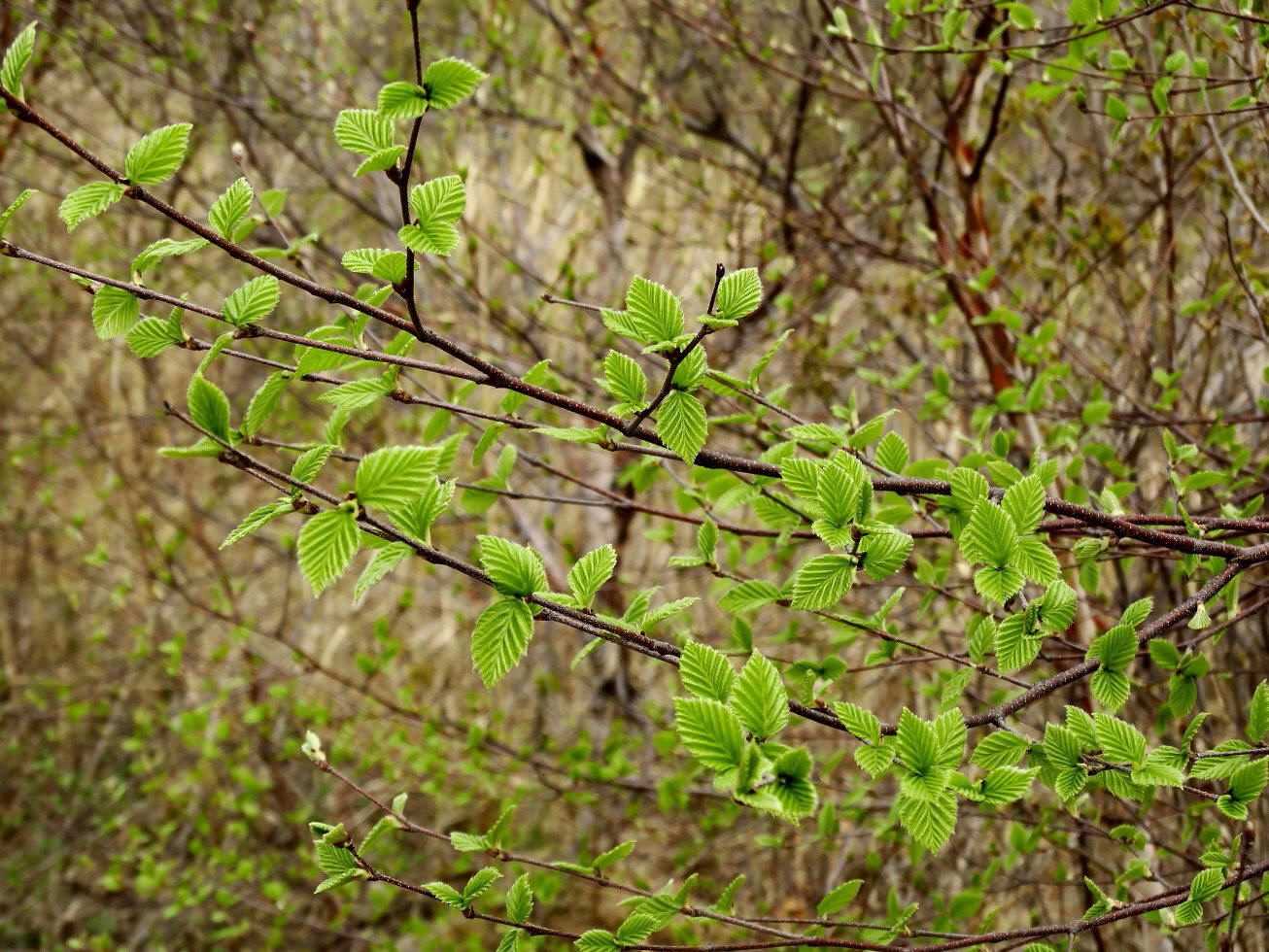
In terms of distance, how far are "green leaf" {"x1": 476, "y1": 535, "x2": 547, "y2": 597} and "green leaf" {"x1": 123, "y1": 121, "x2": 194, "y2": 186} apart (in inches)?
18.2

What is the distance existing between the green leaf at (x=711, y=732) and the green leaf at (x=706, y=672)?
8 centimetres

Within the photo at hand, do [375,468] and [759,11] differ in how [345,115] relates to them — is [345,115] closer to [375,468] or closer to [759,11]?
[375,468]

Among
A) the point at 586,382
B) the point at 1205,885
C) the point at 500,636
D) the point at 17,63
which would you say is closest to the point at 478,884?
the point at 500,636

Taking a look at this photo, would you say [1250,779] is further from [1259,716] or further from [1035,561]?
[1035,561]

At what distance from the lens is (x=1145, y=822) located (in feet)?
7.05

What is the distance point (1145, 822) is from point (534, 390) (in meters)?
2.09

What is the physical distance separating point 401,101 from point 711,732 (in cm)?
59

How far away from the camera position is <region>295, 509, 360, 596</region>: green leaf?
0.70 meters

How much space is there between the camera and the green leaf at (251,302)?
0.87 metres

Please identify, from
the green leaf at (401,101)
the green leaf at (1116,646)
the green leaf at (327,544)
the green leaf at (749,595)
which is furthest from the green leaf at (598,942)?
the green leaf at (401,101)

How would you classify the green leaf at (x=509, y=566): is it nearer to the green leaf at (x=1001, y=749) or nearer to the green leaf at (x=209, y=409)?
the green leaf at (x=209, y=409)

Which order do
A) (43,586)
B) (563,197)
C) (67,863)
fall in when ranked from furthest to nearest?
(43,586) < (563,197) < (67,863)

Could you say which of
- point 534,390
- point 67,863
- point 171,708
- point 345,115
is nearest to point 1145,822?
point 534,390

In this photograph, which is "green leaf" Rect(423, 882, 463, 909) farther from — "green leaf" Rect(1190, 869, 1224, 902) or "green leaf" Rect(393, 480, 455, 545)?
"green leaf" Rect(1190, 869, 1224, 902)
